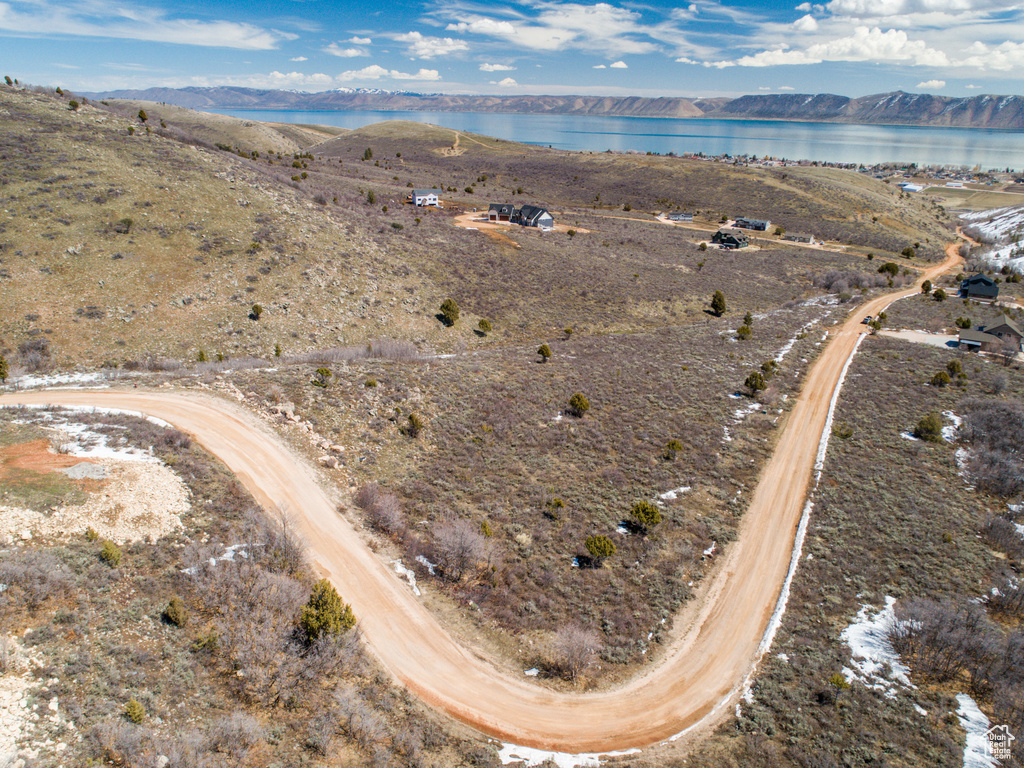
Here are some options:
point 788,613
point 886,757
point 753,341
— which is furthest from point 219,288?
point 753,341

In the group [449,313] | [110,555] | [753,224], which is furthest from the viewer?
[753,224]

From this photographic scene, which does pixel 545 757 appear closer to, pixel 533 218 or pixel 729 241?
pixel 533 218

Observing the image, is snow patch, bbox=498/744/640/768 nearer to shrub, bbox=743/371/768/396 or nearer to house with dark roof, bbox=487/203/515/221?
shrub, bbox=743/371/768/396

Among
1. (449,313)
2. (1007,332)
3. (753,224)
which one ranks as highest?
(753,224)

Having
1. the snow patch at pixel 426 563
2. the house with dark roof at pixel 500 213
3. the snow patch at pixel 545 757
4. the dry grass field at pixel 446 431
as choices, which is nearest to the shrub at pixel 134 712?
the dry grass field at pixel 446 431

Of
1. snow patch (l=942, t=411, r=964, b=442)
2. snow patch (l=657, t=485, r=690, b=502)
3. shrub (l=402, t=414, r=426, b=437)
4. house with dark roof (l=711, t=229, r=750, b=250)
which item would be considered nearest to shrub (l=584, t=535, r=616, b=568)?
snow patch (l=657, t=485, r=690, b=502)

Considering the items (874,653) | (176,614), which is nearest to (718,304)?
(874,653)
